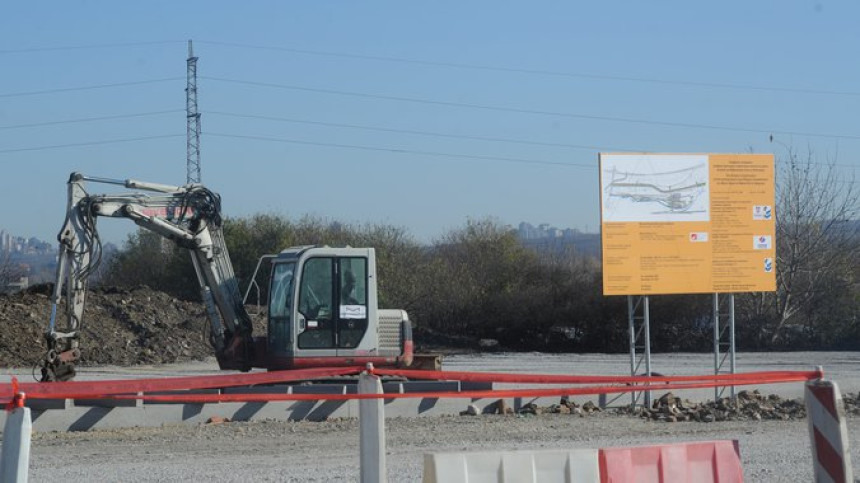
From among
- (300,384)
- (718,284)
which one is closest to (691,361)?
(718,284)

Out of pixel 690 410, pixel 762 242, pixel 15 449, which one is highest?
pixel 762 242

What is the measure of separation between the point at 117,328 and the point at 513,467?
30.0 m

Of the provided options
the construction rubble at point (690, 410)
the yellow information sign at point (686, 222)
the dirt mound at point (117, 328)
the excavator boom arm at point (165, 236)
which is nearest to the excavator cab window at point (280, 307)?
the excavator boom arm at point (165, 236)

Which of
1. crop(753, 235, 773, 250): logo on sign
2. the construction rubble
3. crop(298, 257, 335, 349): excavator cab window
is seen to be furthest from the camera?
crop(753, 235, 773, 250): logo on sign

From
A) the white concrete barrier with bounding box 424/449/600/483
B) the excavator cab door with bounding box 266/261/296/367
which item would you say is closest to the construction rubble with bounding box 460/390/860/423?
the excavator cab door with bounding box 266/261/296/367

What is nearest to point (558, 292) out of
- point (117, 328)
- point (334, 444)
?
point (117, 328)

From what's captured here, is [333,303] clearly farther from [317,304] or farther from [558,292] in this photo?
[558,292]

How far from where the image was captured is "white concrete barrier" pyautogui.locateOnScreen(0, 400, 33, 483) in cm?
538

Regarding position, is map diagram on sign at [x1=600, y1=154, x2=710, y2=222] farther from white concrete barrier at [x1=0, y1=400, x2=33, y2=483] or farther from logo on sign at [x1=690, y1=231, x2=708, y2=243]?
white concrete barrier at [x1=0, y1=400, x2=33, y2=483]

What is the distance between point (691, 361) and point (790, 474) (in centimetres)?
2285

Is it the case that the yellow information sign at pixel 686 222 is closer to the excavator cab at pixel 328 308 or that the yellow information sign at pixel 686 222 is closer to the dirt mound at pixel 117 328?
the excavator cab at pixel 328 308

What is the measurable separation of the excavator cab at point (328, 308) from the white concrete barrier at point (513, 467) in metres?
12.1

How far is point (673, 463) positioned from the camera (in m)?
7.26

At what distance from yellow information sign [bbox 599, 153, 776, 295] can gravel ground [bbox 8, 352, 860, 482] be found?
2556 mm
